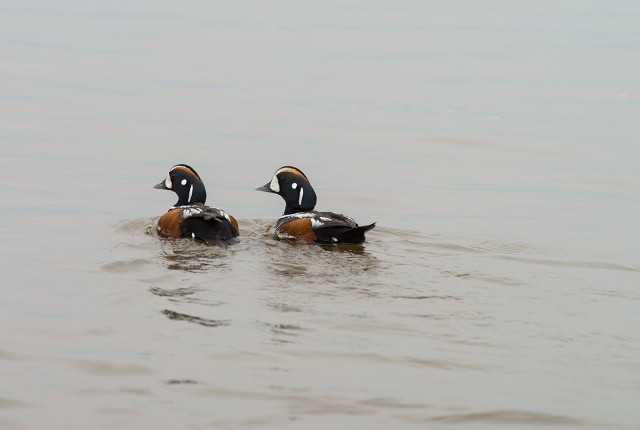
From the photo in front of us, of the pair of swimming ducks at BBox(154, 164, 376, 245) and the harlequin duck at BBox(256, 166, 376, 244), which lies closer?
the pair of swimming ducks at BBox(154, 164, 376, 245)

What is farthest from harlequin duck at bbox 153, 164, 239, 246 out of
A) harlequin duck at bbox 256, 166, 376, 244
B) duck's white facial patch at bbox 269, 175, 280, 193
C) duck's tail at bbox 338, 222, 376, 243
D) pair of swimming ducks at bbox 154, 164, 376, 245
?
duck's tail at bbox 338, 222, 376, 243

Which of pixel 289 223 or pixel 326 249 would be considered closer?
pixel 326 249

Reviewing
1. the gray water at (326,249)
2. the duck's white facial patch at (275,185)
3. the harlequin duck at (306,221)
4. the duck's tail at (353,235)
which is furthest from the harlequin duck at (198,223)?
the duck's tail at (353,235)

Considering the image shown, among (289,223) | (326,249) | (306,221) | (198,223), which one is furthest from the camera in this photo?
(289,223)

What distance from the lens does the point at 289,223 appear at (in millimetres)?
13633

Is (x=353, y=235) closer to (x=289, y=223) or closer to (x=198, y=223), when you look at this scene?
(x=289, y=223)

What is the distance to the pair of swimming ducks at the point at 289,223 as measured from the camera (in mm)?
13109

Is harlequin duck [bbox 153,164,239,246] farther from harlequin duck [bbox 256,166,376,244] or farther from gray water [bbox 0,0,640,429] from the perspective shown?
harlequin duck [bbox 256,166,376,244]

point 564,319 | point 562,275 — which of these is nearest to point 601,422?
point 564,319

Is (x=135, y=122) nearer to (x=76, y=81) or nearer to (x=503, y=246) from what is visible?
(x=76, y=81)

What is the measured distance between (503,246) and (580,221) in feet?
8.68

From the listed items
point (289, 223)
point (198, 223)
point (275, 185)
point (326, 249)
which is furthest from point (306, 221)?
point (275, 185)

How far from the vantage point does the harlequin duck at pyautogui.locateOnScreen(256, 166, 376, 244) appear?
1323 cm

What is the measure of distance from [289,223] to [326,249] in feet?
2.47
